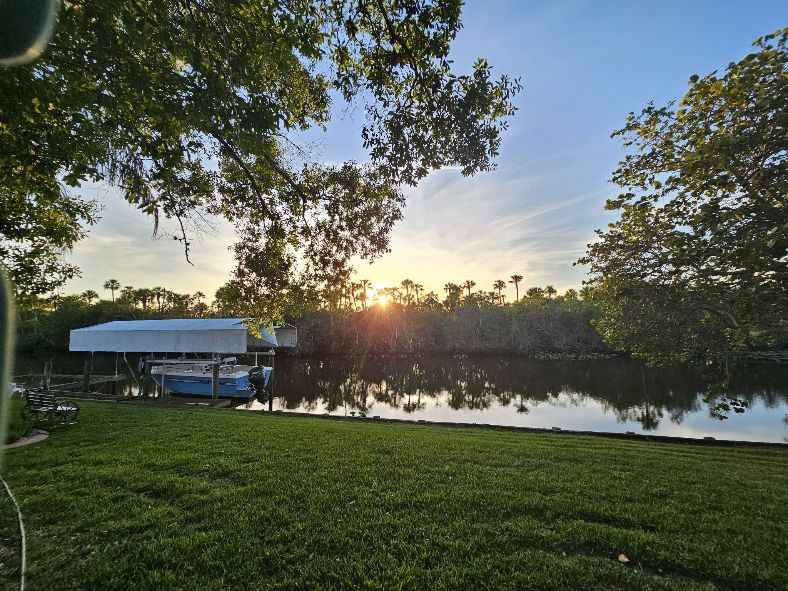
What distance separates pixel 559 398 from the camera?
20406mm

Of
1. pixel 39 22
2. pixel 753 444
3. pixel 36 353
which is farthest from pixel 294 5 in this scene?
pixel 36 353

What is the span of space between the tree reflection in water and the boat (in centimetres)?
190

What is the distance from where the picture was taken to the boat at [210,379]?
19719mm

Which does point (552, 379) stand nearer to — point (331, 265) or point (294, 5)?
point (331, 265)

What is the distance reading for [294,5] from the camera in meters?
4.73

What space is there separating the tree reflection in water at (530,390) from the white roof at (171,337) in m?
4.47

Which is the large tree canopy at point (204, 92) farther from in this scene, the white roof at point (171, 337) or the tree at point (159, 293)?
the tree at point (159, 293)

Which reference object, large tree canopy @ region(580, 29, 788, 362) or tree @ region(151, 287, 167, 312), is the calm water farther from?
tree @ region(151, 287, 167, 312)

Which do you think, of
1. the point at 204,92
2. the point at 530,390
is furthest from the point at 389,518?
the point at 530,390

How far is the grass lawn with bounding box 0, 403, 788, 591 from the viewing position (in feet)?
10.4

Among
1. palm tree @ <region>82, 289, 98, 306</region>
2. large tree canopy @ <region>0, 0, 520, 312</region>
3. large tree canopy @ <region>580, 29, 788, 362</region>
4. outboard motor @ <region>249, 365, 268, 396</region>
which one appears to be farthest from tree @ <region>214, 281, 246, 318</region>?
palm tree @ <region>82, 289, 98, 306</region>

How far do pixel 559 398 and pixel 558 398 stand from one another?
0.16 feet

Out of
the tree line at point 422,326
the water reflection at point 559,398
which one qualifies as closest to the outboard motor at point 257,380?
the water reflection at point 559,398

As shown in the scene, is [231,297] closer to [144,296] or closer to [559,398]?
[559,398]
